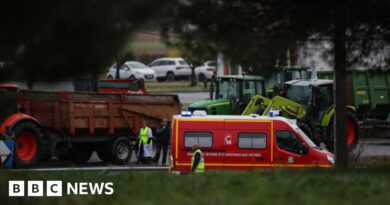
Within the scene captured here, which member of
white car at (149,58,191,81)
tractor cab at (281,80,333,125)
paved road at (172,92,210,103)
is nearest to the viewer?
tractor cab at (281,80,333,125)

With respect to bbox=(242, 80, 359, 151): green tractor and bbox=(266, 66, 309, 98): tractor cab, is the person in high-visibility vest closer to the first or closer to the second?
bbox=(242, 80, 359, 151): green tractor

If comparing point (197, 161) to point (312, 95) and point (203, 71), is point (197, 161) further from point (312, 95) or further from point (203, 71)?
point (203, 71)

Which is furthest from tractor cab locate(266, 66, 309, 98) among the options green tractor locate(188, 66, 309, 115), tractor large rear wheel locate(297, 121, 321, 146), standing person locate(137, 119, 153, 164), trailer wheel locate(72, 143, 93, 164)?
trailer wheel locate(72, 143, 93, 164)

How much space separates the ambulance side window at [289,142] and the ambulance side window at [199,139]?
169 cm

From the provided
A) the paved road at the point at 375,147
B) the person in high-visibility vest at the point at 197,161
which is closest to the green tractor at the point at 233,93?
the paved road at the point at 375,147

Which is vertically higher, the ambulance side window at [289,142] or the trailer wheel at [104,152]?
the ambulance side window at [289,142]

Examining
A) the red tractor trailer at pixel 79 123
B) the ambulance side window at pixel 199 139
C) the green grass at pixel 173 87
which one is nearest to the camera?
the ambulance side window at pixel 199 139

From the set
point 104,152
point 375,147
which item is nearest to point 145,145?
point 104,152

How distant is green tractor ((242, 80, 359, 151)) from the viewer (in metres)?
28.7

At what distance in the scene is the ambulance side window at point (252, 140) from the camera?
72.0 feet

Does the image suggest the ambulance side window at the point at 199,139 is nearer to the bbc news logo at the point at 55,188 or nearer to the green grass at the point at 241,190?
the green grass at the point at 241,190

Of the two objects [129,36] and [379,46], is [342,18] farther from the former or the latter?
[129,36]

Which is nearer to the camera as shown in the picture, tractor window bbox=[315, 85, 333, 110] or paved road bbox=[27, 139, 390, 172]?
paved road bbox=[27, 139, 390, 172]

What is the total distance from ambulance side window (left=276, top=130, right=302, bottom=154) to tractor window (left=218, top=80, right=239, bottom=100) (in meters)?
8.46
